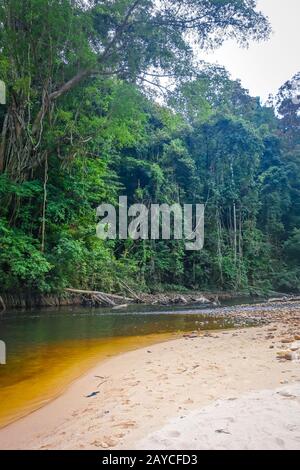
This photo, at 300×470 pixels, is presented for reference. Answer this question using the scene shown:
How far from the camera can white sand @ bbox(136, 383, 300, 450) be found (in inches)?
82.4

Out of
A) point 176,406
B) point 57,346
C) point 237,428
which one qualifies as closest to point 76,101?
point 57,346

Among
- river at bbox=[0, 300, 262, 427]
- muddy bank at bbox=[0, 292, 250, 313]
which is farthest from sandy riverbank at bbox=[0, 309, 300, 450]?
muddy bank at bbox=[0, 292, 250, 313]

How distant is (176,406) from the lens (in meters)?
3.02

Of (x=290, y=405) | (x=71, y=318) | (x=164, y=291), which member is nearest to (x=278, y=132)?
(x=164, y=291)

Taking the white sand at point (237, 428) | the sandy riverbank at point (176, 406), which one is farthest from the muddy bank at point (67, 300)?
the white sand at point (237, 428)

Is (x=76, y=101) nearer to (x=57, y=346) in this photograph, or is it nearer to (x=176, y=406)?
(x=57, y=346)

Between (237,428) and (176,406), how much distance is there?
31.8 inches

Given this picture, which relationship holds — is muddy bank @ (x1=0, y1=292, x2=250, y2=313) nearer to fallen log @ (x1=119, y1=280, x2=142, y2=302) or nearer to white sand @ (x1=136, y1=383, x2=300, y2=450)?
fallen log @ (x1=119, y1=280, x2=142, y2=302)

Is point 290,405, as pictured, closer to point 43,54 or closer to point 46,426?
point 46,426

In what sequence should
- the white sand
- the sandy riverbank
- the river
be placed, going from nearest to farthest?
1. the white sand
2. the sandy riverbank
3. the river

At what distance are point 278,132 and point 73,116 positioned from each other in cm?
3065

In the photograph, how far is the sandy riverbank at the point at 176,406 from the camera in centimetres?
227

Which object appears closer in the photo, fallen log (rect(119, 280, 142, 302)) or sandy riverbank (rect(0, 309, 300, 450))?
sandy riverbank (rect(0, 309, 300, 450))
